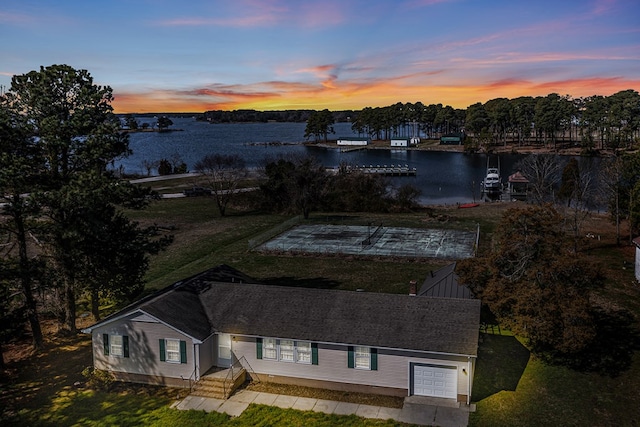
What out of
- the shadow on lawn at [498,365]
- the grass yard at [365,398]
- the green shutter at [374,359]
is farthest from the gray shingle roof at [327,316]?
the shadow on lawn at [498,365]

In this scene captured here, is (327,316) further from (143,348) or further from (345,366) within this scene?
(143,348)

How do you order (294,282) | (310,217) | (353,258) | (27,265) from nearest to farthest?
(27,265) → (294,282) → (353,258) → (310,217)

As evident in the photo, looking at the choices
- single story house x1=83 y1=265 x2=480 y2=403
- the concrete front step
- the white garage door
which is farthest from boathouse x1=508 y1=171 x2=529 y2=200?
the concrete front step

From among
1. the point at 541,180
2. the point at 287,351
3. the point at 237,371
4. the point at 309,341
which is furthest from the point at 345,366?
the point at 541,180

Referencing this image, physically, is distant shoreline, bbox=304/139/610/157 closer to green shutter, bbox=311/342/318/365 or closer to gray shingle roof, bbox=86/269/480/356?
gray shingle roof, bbox=86/269/480/356

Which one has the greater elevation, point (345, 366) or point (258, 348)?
point (258, 348)

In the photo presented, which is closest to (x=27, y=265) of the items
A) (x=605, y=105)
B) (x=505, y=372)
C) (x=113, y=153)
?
(x=113, y=153)

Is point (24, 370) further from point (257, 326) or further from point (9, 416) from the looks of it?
point (257, 326)
